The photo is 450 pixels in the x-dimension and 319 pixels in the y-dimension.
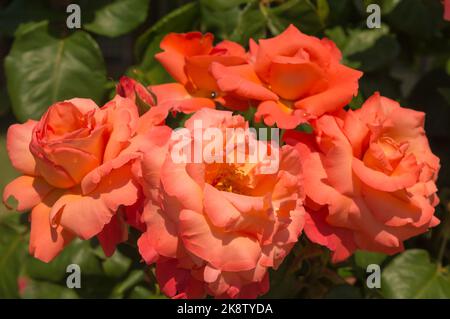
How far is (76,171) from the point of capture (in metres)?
0.60

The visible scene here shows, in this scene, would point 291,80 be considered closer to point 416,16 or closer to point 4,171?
point 416,16

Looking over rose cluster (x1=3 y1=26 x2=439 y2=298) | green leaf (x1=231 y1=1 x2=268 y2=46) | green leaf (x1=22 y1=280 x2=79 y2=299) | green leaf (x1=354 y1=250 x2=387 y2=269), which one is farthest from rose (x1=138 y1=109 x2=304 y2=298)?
green leaf (x1=22 y1=280 x2=79 y2=299)

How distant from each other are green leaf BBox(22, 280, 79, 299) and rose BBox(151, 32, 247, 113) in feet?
1.64

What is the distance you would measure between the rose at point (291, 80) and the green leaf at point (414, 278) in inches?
13.9

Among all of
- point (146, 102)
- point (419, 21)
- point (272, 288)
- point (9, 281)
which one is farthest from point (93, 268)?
point (419, 21)

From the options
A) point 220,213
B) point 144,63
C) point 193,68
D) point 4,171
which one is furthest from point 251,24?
point 4,171

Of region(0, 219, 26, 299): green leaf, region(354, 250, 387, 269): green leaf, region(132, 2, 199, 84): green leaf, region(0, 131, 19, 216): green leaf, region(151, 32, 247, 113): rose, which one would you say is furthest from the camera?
region(0, 131, 19, 216): green leaf

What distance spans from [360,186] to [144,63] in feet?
1.66

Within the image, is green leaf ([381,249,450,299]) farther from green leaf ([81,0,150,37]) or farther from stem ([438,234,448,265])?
green leaf ([81,0,150,37])

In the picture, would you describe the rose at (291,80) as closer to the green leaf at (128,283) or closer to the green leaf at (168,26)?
the green leaf at (168,26)

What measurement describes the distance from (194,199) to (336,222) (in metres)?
0.16

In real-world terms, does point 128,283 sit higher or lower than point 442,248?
lower

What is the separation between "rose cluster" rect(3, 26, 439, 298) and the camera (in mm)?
558
